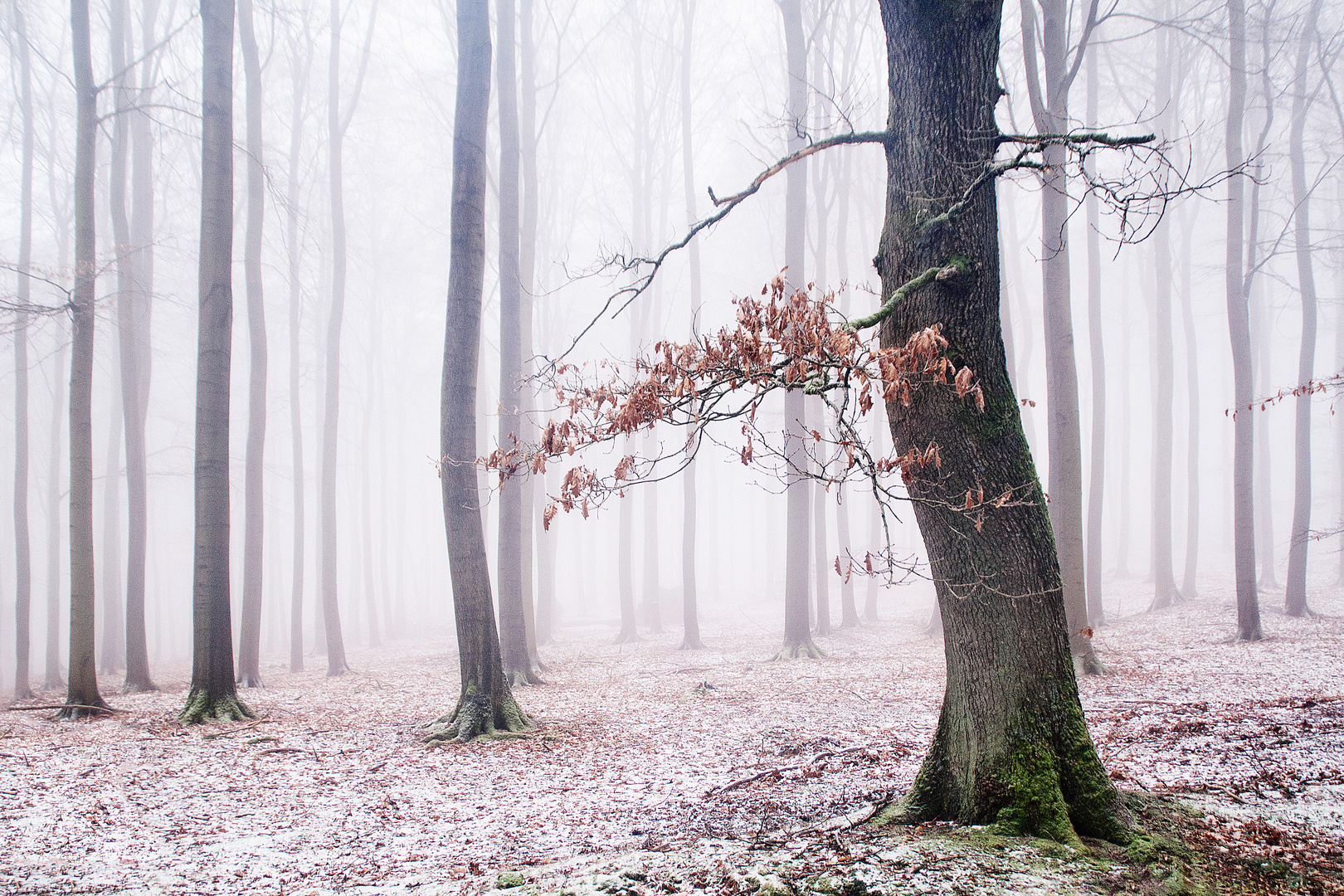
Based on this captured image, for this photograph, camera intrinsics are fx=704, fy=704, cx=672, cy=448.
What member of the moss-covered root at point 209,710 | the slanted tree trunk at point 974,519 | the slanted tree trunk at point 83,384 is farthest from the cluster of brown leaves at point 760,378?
the slanted tree trunk at point 83,384

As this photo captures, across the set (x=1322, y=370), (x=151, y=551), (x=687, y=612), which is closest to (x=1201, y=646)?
(x=687, y=612)

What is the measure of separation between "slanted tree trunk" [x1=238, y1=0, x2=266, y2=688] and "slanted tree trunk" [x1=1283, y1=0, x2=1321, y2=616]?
18.3 metres

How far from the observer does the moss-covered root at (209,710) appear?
8.14 metres

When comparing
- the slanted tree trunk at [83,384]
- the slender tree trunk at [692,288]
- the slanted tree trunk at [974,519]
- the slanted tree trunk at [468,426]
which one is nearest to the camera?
the slanted tree trunk at [974,519]

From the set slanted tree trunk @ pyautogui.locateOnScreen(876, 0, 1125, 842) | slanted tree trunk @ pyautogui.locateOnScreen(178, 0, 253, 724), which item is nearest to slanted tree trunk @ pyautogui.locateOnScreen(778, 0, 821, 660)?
slanted tree trunk @ pyautogui.locateOnScreen(876, 0, 1125, 842)

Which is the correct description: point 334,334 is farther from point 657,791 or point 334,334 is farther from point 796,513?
point 657,791

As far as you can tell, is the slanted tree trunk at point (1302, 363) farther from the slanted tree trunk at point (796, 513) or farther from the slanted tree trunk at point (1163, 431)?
the slanted tree trunk at point (796, 513)

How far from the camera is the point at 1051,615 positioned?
4.02 m

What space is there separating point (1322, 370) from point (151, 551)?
51291 mm

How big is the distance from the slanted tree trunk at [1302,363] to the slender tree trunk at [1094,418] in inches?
115

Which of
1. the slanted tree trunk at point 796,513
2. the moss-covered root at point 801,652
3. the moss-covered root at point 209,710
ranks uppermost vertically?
the slanted tree trunk at point 796,513

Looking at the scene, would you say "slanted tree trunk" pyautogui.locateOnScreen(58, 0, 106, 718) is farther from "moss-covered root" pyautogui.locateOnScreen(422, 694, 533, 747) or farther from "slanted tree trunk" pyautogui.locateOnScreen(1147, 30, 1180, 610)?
"slanted tree trunk" pyautogui.locateOnScreen(1147, 30, 1180, 610)

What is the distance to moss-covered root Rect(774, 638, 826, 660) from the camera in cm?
1286

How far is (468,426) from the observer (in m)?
8.30
